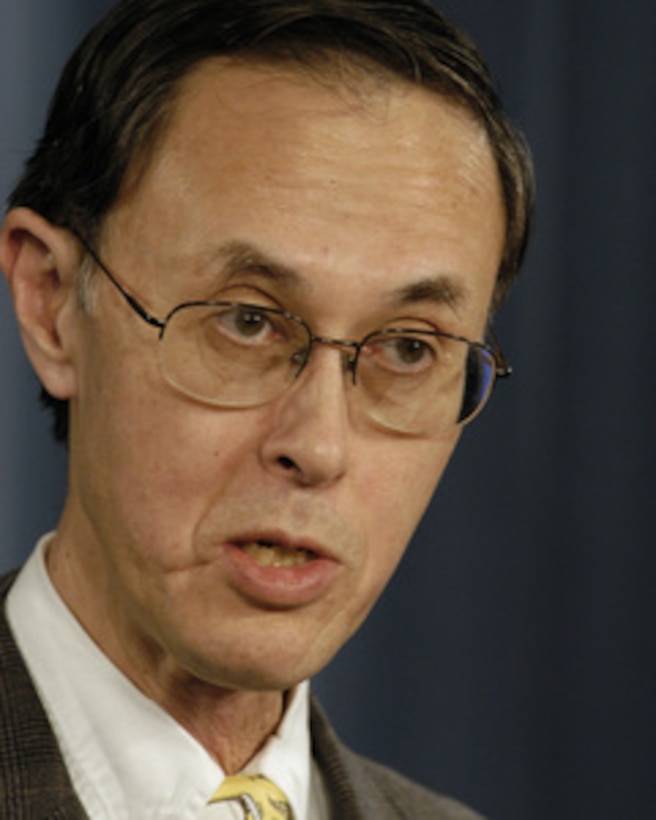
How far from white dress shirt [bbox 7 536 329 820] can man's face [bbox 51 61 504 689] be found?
0.03m

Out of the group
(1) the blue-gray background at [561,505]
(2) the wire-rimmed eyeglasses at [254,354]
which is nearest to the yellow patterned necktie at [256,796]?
(2) the wire-rimmed eyeglasses at [254,354]

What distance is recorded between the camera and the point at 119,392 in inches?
61.3

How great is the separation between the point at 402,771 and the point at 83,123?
1260 mm

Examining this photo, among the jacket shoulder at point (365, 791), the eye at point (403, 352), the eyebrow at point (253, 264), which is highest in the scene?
the eyebrow at point (253, 264)

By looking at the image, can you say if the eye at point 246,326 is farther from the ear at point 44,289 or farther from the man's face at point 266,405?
the ear at point 44,289

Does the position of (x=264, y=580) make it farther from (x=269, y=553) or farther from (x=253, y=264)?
(x=253, y=264)

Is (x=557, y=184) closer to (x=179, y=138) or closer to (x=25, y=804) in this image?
(x=179, y=138)

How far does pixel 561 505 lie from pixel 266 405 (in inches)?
46.4

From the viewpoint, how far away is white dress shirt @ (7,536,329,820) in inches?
61.2

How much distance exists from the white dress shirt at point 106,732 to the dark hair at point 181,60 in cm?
38

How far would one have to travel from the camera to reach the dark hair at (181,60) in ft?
5.24

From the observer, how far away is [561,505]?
8.57 feet

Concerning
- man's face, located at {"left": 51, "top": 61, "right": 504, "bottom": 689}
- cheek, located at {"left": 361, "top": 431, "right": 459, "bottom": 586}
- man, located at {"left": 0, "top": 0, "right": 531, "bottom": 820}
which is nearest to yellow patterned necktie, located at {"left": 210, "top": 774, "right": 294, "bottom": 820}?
man, located at {"left": 0, "top": 0, "right": 531, "bottom": 820}

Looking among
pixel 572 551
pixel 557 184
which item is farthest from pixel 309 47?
pixel 572 551
